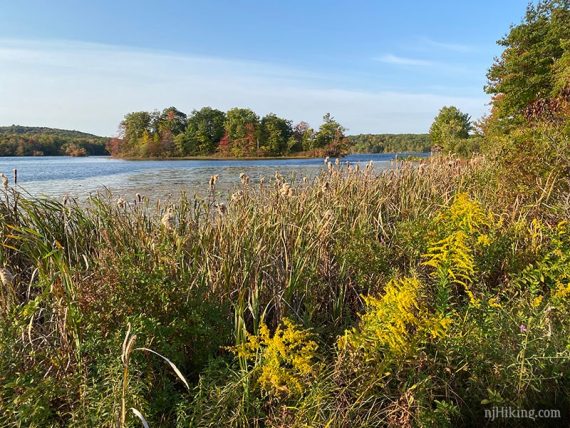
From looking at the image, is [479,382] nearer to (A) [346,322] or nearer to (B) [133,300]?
(A) [346,322]

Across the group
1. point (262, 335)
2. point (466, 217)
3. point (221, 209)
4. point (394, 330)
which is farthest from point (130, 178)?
point (394, 330)

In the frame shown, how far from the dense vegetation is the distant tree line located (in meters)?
57.2

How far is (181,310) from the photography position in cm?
192

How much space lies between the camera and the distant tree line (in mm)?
62938

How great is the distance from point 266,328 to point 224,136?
69.1 meters

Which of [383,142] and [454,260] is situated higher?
[383,142]

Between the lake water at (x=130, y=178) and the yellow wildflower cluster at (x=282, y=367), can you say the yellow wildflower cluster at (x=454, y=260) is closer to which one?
the yellow wildflower cluster at (x=282, y=367)

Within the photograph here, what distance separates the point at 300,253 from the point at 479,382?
1362 millimetres

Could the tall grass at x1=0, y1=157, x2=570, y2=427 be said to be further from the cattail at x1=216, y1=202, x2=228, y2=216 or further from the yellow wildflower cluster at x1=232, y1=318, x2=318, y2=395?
the cattail at x1=216, y1=202, x2=228, y2=216

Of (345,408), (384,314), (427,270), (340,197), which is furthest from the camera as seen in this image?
(340,197)

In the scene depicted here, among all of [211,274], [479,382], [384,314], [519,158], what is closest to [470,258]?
[479,382]

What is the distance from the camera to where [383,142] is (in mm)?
84875

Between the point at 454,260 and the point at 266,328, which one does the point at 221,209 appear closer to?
the point at 266,328

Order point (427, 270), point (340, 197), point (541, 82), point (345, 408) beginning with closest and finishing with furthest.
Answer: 1. point (345, 408)
2. point (427, 270)
3. point (340, 197)
4. point (541, 82)
